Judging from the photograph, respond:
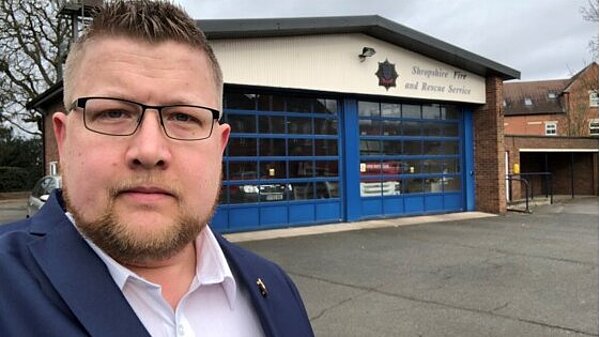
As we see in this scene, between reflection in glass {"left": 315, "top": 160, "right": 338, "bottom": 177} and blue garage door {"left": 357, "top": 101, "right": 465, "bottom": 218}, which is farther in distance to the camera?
blue garage door {"left": 357, "top": 101, "right": 465, "bottom": 218}

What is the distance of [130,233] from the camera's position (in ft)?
4.32

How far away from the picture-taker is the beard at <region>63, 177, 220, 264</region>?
4.27 ft

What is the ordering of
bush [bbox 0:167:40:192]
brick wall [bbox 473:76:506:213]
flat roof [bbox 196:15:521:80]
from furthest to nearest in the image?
bush [bbox 0:167:40:192] < brick wall [bbox 473:76:506:213] < flat roof [bbox 196:15:521:80]

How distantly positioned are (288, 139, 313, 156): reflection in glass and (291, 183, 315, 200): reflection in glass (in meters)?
0.75

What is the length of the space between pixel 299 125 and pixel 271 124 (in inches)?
31.3

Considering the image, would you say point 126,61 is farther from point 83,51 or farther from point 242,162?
point 242,162

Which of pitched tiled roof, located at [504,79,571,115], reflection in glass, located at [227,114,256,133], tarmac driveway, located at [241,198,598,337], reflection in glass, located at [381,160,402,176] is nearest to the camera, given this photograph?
tarmac driveway, located at [241,198,598,337]

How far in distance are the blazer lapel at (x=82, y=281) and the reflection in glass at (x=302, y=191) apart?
453 inches

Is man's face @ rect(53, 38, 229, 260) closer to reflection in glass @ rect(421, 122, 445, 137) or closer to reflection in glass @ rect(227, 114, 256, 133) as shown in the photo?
reflection in glass @ rect(227, 114, 256, 133)

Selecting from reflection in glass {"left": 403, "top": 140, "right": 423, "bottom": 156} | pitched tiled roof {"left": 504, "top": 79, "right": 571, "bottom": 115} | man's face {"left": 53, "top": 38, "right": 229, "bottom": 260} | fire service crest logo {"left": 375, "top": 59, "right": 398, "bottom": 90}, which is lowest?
man's face {"left": 53, "top": 38, "right": 229, "bottom": 260}

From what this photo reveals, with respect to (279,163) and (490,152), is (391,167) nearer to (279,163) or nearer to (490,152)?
(490,152)

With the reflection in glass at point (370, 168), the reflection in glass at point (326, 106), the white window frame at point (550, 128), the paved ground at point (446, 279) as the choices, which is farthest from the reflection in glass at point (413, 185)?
the white window frame at point (550, 128)

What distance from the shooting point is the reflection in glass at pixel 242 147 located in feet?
39.1

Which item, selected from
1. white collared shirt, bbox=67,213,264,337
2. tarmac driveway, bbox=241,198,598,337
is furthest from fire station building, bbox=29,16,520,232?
white collared shirt, bbox=67,213,264,337
